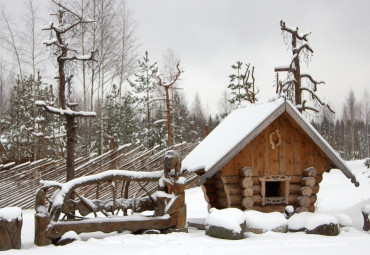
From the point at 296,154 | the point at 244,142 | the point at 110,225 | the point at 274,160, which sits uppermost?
the point at 244,142

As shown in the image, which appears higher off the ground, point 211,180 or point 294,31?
point 294,31

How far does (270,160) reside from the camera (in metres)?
10.7

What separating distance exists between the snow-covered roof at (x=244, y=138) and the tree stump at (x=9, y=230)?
3.99m

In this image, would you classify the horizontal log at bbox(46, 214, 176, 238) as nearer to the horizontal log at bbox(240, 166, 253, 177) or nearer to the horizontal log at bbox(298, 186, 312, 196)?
the horizontal log at bbox(240, 166, 253, 177)

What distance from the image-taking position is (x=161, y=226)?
30.3ft

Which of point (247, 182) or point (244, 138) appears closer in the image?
point (244, 138)

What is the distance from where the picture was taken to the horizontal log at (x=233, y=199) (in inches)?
406

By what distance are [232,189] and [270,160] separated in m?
1.27

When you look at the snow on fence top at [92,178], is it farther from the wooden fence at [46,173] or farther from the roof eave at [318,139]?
the wooden fence at [46,173]

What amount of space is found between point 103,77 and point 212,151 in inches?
569

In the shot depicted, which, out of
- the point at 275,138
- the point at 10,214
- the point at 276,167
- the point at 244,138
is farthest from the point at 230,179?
the point at 10,214

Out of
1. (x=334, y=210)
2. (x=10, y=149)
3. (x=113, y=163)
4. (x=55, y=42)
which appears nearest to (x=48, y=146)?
(x=10, y=149)

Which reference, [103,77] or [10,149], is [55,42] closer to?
[103,77]

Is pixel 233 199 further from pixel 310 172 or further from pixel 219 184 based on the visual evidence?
pixel 310 172
